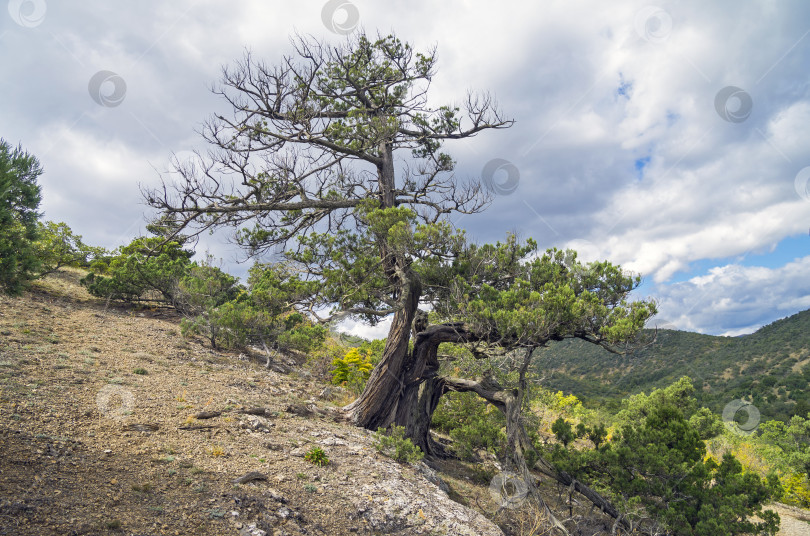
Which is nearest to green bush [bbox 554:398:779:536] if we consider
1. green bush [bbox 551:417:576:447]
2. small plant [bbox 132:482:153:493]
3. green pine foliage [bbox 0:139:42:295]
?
green bush [bbox 551:417:576:447]

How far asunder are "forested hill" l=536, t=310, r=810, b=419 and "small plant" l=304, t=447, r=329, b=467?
29.4 meters

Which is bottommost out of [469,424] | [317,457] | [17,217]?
[317,457]

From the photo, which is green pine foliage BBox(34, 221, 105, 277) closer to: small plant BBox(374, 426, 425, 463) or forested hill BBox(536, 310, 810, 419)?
small plant BBox(374, 426, 425, 463)

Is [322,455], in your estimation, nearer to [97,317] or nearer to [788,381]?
[97,317]

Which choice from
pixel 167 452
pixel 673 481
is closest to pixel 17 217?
pixel 167 452

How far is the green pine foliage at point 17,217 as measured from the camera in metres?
8.04

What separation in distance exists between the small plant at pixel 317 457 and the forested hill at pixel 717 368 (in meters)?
29.4

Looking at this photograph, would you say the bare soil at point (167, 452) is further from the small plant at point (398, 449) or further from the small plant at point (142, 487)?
the small plant at point (398, 449)

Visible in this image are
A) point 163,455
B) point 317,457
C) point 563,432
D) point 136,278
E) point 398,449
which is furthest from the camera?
point 136,278

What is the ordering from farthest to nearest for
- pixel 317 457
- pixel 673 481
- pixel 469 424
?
pixel 469 424
pixel 673 481
pixel 317 457

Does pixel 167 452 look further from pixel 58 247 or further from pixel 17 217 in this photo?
pixel 58 247

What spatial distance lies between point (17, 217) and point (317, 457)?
28.2ft

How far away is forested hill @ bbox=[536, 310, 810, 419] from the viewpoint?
34.6 m

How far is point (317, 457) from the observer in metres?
6.05
